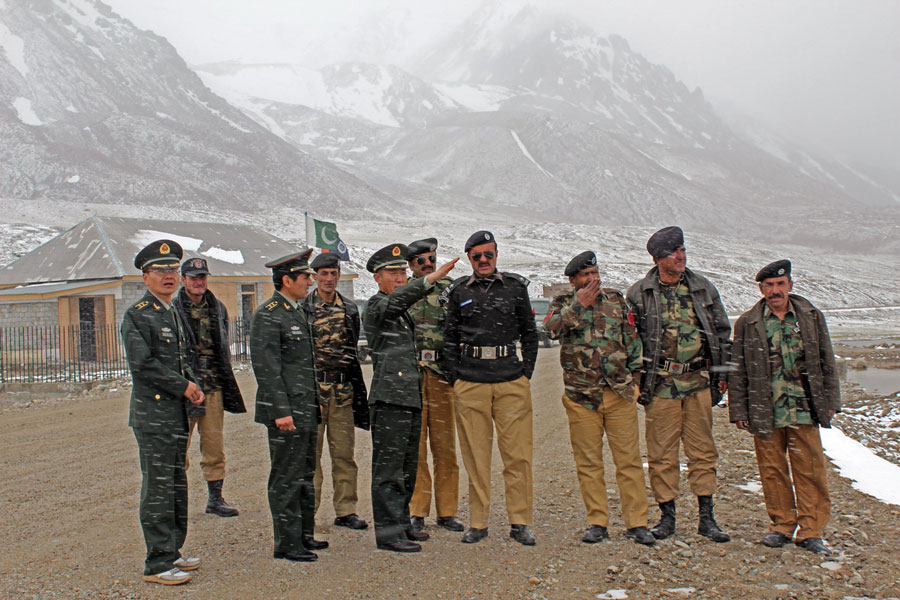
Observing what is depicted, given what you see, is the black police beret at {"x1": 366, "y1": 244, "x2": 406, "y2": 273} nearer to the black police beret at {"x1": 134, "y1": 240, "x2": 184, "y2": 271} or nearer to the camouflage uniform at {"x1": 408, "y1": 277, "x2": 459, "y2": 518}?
the camouflage uniform at {"x1": 408, "y1": 277, "x2": 459, "y2": 518}

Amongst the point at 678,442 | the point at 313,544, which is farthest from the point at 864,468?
the point at 313,544

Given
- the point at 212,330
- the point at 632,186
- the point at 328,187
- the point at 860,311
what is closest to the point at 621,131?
the point at 632,186

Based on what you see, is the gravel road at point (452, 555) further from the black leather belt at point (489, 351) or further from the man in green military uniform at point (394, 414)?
the black leather belt at point (489, 351)

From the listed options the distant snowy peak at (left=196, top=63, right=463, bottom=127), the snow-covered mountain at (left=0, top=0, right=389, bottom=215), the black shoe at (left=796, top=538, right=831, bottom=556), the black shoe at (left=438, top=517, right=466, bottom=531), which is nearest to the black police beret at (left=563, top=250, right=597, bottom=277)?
the black shoe at (left=438, top=517, right=466, bottom=531)

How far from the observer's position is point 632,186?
117 metres

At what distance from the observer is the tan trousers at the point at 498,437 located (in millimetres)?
5023

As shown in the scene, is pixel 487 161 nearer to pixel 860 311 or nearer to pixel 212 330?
pixel 860 311

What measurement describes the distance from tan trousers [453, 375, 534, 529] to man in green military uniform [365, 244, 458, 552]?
13.4 inches

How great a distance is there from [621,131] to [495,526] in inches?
6836

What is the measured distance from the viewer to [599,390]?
5051 mm

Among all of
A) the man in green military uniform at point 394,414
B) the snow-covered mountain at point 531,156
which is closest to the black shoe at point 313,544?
the man in green military uniform at point 394,414

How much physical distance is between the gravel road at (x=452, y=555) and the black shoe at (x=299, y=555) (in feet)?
0.21

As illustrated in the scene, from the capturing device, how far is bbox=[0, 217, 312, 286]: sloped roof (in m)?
23.6

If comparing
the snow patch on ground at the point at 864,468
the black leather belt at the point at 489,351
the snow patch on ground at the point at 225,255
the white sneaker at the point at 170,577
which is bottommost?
the snow patch on ground at the point at 864,468
